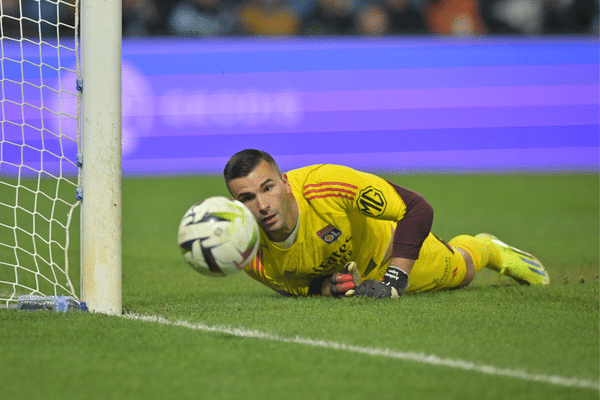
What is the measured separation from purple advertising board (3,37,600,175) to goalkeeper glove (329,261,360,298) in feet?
25.9

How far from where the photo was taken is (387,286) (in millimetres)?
3979

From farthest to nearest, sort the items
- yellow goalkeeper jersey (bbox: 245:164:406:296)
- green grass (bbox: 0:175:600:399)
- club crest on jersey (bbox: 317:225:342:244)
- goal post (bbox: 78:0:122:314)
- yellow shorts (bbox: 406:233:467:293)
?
1. yellow shorts (bbox: 406:233:467:293)
2. club crest on jersey (bbox: 317:225:342:244)
3. yellow goalkeeper jersey (bbox: 245:164:406:296)
4. goal post (bbox: 78:0:122:314)
5. green grass (bbox: 0:175:600:399)

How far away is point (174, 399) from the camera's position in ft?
7.48

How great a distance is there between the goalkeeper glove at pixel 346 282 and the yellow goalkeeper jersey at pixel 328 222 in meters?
0.08

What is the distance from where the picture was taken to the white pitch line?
2.41 m

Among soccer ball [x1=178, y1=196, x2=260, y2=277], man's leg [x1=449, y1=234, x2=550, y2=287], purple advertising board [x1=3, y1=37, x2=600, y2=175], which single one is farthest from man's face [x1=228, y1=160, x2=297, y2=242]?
purple advertising board [x1=3, y1=37, x2=600, y2=175]

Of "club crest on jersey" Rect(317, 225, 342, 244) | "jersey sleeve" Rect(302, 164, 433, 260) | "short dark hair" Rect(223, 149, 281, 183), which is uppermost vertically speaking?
"short dark hair" Rect(223, 149, 281, 183)

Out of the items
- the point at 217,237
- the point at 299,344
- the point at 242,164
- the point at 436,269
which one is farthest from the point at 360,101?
the point at 299,344

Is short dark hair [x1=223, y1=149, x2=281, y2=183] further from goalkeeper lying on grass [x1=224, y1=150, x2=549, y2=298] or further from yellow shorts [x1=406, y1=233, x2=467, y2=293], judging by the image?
yellow shorts [x1=406, y1=233, x2=467, y2=293]

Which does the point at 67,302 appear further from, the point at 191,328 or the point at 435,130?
the point at 435,130

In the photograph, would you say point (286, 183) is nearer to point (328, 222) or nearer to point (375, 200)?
point (328, 222)

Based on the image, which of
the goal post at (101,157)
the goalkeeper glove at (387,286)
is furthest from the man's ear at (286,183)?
the goal post at (101,157)

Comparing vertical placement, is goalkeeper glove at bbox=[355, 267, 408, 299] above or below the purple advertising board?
above

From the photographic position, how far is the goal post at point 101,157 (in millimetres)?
3543
